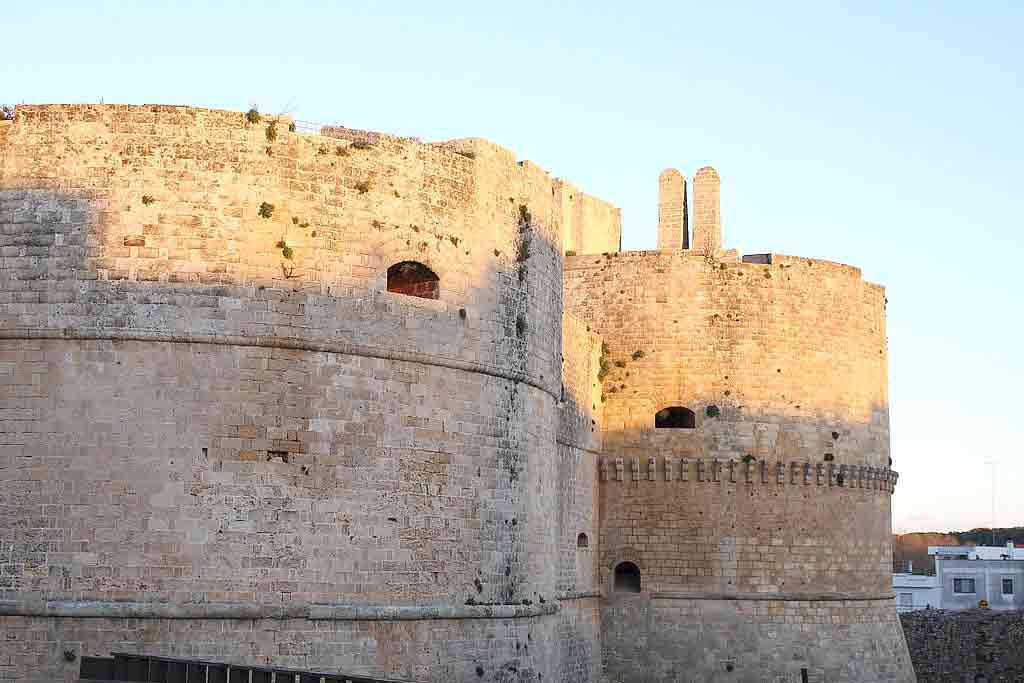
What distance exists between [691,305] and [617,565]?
14.7 ft

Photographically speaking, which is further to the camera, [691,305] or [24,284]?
[691,305]

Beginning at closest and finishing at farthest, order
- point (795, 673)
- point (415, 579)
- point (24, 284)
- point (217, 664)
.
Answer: point (217, 664) → point (24, 284) → point (415, 579) → point (795, 673)

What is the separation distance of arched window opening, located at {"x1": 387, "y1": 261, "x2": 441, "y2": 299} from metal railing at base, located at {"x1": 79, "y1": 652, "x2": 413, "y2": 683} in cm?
443

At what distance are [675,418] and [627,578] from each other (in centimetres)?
277

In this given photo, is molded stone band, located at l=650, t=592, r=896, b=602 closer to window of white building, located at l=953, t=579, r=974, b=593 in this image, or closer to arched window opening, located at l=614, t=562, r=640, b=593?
arched window opening, located at l=614, t=562, r=640, b=593

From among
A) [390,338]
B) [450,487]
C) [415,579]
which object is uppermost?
[390,338]

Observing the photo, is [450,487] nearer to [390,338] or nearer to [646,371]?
[390,338]

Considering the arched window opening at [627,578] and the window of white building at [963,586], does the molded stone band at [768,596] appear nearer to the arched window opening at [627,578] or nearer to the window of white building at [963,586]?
the arched window opening at [627,578]

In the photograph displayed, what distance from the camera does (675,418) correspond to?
22547 millimetres

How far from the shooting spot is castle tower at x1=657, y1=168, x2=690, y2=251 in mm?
24922

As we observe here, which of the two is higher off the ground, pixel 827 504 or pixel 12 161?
pixel 12 161

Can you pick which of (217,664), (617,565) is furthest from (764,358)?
(217,664)

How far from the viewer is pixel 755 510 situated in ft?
71.9

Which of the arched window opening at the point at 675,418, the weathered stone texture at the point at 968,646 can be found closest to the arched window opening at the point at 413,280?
the arched window opening at the point at 675,418
